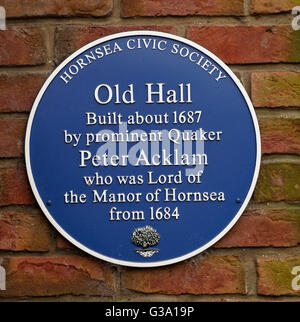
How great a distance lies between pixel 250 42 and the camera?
81.3 inches

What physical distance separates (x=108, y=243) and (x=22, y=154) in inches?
13.6

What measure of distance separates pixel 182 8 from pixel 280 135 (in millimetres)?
444

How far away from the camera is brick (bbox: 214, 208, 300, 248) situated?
2.05 meters

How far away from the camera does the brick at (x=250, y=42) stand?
6.77 ft

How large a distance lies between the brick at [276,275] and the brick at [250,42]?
55cm

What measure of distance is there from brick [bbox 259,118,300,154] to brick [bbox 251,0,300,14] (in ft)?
0.99

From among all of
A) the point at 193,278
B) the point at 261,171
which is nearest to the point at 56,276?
the point at 193,278

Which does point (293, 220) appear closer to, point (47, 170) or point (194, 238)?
point (194, 238)

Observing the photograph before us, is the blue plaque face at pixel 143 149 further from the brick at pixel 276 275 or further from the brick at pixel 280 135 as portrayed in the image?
the brick at pixel 276 275

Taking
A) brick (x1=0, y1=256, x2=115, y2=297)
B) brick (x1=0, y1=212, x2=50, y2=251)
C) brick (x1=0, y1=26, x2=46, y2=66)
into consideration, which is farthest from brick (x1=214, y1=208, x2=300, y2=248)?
brick (x1=0, y1=26, x2=46, y2=66)

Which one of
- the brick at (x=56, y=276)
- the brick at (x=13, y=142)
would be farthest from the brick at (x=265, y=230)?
the brick at (x=13, y=142)

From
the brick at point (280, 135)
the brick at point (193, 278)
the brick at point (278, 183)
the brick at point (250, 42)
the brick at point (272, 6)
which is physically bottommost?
the brick at point (193, 278)

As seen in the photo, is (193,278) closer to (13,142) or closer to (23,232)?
(23,232)

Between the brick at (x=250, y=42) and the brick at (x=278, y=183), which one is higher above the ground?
the brick at (x=250, y=42)
